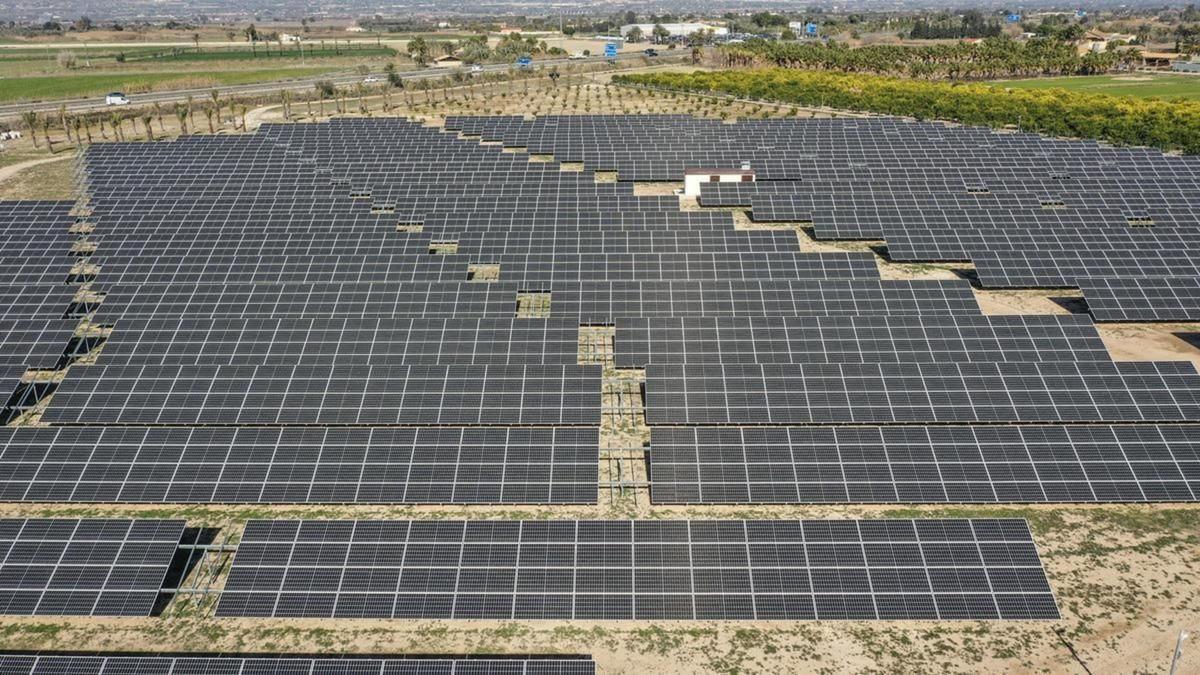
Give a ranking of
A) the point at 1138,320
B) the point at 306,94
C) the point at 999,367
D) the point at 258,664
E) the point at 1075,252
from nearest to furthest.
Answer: the point at 258,664 → the point at 999,367 → the point at 1138,320 → the point at 1075,252 → the point at 306,94

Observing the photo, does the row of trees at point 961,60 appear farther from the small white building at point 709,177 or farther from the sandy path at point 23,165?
the sandy path at point 23,165

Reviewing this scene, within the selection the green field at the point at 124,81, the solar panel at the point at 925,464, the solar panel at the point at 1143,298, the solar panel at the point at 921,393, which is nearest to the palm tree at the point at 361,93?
the green field at the point at 124,81

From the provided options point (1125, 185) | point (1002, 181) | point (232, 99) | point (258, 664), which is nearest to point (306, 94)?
point (232, 99)

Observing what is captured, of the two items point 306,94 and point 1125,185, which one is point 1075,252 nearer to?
point 1125,185

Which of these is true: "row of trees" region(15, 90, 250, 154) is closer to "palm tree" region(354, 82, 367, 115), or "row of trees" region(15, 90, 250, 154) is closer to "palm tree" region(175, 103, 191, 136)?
"palm tree" region(175, 103, 191, 136)

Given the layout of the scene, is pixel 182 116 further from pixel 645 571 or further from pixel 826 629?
pixel 826 629

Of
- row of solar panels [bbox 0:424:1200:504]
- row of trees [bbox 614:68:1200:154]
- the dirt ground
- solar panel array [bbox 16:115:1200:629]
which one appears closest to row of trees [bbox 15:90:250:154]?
solar panel array [bbox 16:115:1200:629]
